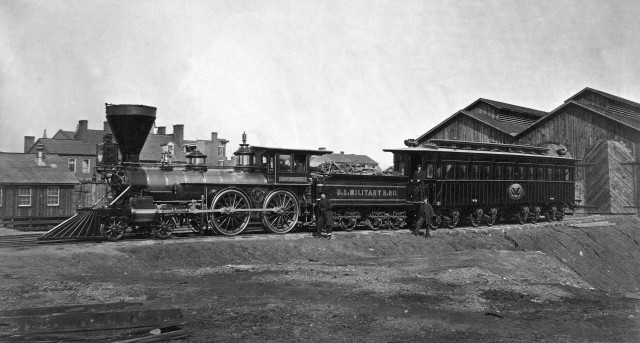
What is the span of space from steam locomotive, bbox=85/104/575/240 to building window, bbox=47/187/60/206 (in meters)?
14.2

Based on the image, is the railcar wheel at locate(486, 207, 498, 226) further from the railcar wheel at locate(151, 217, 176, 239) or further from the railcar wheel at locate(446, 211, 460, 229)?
the railcar wheel at locate(151, 217, 176, 239)

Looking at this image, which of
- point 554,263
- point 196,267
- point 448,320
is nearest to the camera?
Result: point 448,320

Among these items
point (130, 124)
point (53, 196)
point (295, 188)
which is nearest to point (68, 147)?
point (53, 196)

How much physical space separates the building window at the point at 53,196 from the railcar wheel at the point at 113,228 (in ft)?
60.9

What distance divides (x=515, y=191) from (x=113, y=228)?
18.6m

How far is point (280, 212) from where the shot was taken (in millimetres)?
20656

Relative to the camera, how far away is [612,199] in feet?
110

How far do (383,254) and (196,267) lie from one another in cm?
700

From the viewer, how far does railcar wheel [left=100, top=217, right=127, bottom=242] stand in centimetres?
1748

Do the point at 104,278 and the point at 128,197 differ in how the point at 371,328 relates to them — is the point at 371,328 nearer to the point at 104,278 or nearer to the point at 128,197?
the point at 104,278

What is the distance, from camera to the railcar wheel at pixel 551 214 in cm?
2994

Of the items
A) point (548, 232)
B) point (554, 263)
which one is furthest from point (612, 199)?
point (554, 263)

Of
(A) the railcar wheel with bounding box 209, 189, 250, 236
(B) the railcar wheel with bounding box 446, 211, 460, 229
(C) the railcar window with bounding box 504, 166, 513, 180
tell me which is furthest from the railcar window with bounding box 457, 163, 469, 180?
(A) the railcar wheel with bounding box 209, 189, 250, 236

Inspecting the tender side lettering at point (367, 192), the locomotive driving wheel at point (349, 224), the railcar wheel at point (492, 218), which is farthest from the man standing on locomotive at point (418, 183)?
the railcar wheel at point (492, 218)
